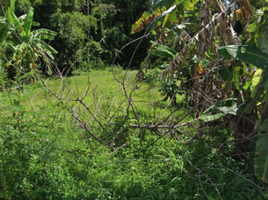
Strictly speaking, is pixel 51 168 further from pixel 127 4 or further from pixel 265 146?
pixel 127 4

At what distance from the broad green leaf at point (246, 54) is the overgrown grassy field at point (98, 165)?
1.33 metres

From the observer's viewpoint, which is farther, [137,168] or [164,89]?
Answer: [164,89]

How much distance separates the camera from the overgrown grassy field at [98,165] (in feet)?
10.4

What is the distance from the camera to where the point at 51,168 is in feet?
11.0

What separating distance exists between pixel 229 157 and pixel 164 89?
2.80 metres

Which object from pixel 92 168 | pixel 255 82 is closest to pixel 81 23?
pixel 255 82

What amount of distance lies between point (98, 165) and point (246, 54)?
2277mm

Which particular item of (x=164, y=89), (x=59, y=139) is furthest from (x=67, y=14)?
(x=59, y=139)

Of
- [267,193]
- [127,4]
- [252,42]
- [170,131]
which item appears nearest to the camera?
[267,193]

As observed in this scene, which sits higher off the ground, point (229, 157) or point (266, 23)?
point (266, 23)

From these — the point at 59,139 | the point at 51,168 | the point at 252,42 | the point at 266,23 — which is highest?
the point at 266,23

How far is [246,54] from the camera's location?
3.68 meters

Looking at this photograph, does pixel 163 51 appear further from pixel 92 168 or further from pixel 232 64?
pixel 92 168

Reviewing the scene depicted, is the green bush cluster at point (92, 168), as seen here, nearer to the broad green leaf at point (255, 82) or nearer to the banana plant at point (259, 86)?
the banana plant at point (259, 86)
